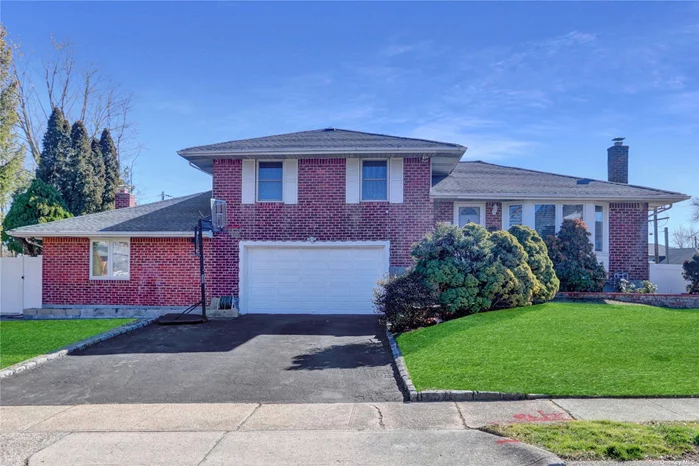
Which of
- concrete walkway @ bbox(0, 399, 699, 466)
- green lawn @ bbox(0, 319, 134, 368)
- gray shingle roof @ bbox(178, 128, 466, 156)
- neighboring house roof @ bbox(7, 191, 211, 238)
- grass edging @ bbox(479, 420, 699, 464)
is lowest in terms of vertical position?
green lawn @ bbox(0, 319, 134, 368)

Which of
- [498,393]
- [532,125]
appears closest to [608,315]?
[498,393]

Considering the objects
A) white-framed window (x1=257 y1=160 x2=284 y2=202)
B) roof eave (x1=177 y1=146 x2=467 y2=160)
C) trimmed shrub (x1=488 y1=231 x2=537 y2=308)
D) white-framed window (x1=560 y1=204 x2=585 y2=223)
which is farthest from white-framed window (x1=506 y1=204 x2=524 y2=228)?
white-framed window (x1=257 y1=160 x2=284 y2=202)

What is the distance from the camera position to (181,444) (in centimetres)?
546

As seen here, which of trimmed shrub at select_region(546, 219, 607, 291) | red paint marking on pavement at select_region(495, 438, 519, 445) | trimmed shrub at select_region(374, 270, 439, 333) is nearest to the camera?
red paint marking on pavement at select_region(495, 438, 519, 445)

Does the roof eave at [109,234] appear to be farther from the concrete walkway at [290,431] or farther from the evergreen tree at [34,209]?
the concrete walkway at [290,431]

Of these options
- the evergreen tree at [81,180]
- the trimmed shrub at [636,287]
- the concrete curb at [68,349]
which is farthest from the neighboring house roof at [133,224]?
the trimmed shrub at [636,287]

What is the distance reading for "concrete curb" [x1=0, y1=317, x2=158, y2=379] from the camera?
887 cm

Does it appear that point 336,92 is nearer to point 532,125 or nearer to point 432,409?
point 532,125

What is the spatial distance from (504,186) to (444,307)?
6.81m

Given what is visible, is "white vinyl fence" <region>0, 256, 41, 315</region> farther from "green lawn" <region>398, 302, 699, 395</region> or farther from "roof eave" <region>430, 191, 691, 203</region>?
"roof eave" <region>430, 191, 691, 203</region>

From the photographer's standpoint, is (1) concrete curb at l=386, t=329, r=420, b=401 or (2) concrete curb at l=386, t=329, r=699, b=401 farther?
(1) concrete curb at l=386, t=329, r=420, b=401

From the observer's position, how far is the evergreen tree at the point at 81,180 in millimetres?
23500

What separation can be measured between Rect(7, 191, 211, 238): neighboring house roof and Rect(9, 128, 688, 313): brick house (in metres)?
0.06

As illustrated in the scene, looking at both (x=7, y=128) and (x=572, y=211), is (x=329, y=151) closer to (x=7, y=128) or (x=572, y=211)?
(x=572, y=211)
